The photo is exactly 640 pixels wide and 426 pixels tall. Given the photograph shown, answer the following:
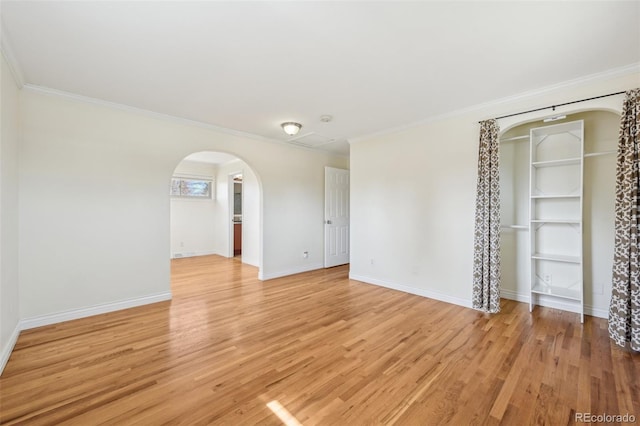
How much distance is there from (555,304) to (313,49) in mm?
4170

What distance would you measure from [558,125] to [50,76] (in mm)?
5555

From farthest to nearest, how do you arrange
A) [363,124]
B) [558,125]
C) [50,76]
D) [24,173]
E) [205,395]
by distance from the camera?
1. [363,124]
2. [558,125]
3. [24,173]
4. [50,76]
5. [205,395]

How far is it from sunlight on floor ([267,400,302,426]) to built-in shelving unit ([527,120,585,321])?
3.21 m

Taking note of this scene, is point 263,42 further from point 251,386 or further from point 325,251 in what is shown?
point 325,251

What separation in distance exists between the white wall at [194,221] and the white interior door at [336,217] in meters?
3.40

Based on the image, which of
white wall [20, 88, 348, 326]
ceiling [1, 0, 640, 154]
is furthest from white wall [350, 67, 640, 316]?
white wall [20, 88, 348, 326]

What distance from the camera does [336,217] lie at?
6.10 meters

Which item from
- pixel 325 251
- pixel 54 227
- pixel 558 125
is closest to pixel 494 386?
pixel 558 125

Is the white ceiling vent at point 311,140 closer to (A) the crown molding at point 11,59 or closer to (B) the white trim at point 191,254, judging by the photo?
(A) the crown molding at point 11,59

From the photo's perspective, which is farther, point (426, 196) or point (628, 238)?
point (426, 196)

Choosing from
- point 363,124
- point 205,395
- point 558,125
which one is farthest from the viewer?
point 363,124

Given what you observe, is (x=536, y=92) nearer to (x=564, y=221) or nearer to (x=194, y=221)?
(x=564, y=221)

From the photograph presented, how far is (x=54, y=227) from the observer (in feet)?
9.91

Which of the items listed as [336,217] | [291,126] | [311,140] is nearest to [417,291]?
[336,217]
